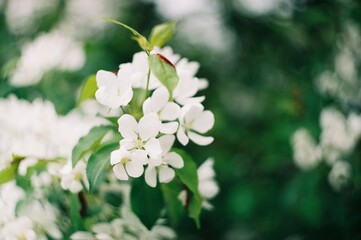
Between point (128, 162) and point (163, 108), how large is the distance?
0.45 feet

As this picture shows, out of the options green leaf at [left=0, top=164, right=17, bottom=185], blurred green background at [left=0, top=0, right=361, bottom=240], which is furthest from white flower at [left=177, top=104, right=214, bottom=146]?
blurred green background at [left=0, top=0, right=361, bottom=240]

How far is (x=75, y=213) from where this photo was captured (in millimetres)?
1001

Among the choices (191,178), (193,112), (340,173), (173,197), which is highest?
(193,112)

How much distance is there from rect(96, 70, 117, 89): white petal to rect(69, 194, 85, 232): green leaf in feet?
0.97

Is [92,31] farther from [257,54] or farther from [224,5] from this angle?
[257,54]

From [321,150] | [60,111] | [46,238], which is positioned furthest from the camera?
[321,150]

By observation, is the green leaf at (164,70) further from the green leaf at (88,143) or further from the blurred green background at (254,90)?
the blurred green background at (254,90)

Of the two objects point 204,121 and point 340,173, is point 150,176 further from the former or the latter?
point 340,173

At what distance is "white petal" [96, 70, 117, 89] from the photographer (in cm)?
89

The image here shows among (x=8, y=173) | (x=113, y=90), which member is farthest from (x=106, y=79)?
(x=8, y=173)

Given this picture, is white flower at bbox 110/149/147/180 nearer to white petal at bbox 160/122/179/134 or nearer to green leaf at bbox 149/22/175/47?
white petal at bbox 160/122/179/134

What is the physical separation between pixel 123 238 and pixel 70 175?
252 millimetres

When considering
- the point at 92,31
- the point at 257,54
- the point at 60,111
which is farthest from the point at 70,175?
the point at 92,31

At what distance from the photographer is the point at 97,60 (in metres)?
1.99
